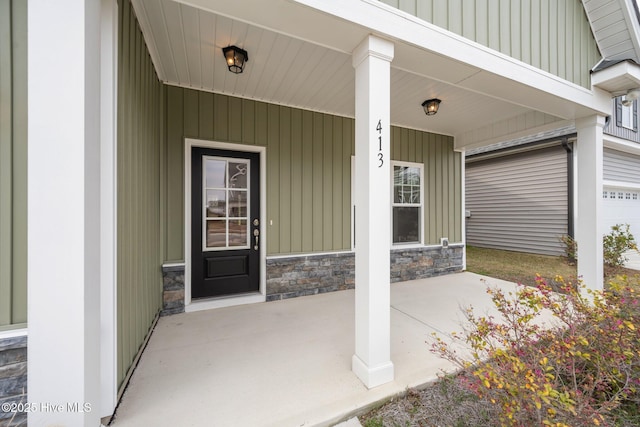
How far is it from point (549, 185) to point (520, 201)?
794 millimetres

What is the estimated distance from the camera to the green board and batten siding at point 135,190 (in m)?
1.67

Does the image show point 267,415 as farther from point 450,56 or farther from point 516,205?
point 516,205

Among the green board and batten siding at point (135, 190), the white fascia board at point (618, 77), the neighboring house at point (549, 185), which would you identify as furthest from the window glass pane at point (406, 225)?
the neighboring house at point (549, 185)

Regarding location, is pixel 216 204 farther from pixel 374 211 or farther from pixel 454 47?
pixel 454 47

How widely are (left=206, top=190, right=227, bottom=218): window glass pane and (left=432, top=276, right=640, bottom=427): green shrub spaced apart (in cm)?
290

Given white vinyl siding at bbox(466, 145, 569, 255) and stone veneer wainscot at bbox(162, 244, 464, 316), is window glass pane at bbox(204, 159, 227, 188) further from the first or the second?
white vinyl siding at bbox(466, 145, 569, 255)

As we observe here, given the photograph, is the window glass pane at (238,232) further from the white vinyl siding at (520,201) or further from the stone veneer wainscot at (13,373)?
the white vinyl siding at (520,201)

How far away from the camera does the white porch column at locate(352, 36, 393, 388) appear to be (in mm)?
1801

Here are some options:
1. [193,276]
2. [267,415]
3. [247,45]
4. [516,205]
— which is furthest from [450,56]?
[516,205]

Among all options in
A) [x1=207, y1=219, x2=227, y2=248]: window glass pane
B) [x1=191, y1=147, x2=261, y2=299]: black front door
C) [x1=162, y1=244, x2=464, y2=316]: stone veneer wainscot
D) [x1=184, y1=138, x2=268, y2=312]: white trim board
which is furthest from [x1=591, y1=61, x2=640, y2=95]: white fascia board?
[x1=207, y1=219, x2=227, y2=248]: window glass pane

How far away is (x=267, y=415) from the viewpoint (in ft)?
5.07

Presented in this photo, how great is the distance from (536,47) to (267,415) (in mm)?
4011

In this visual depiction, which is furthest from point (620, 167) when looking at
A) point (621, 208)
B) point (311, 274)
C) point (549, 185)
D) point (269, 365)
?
point (269, 365)

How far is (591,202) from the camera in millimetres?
3158
